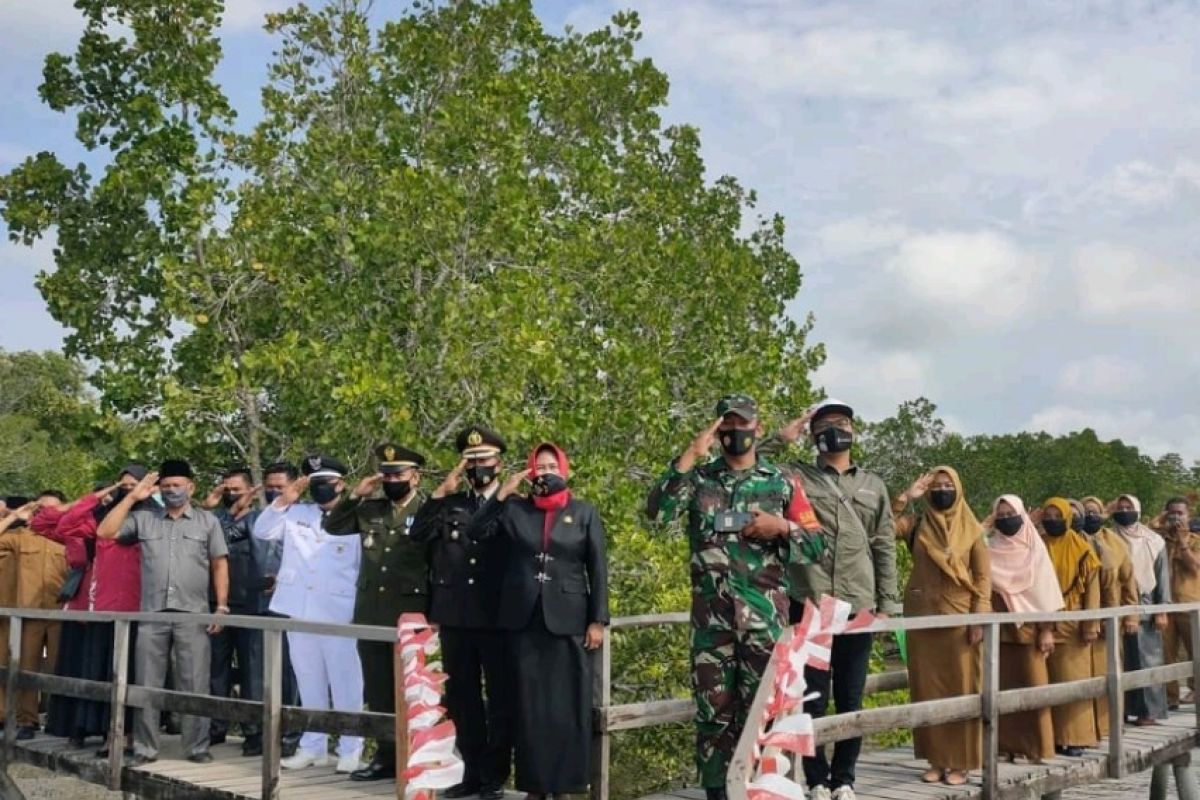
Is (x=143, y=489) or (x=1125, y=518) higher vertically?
(x=143, y=489)

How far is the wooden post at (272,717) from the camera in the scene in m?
6.63

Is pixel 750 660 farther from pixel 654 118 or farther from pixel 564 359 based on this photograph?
pixel 654 118

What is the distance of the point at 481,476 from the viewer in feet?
22.1

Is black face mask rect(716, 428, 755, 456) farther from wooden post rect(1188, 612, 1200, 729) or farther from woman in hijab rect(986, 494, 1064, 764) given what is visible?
wooden post rect(1188, 612, 1200, 729)

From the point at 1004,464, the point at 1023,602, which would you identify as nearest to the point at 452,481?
the point at 1023,602

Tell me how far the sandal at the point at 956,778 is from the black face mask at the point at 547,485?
8.91 ft

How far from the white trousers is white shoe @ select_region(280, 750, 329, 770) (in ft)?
0.08

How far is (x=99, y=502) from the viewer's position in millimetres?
9266

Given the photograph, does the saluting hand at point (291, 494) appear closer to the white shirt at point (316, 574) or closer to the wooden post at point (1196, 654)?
the white shirt at point (316, 574)

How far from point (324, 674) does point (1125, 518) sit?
6.65m

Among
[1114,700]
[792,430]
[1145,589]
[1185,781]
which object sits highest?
[792,430]

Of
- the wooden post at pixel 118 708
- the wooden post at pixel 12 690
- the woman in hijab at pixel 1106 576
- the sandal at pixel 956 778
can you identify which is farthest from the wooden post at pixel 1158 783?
the wooden post at pixel 12 690

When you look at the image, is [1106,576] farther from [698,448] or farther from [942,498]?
[698,448]

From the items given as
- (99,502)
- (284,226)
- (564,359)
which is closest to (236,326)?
(284,226)
